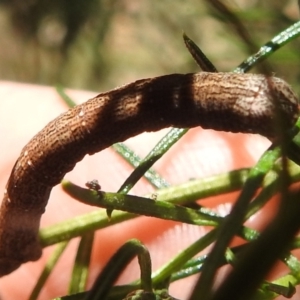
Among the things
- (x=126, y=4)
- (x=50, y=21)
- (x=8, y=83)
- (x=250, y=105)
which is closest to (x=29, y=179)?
(x=250, y=105)

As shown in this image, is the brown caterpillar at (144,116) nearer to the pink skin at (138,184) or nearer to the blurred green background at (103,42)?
the pink skin at (138,184)

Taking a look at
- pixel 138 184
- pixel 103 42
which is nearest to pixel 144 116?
pixel 138 184

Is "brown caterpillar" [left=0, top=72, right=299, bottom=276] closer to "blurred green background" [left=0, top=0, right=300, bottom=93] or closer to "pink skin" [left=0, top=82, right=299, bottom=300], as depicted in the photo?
"pink skin" [left=0, top=82, right=299, bottom=300]

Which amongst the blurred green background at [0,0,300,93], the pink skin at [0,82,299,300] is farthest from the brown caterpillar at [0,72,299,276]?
the blurred green background at [0,0,300,93]

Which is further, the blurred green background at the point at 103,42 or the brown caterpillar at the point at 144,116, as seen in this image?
the blurred green background at the point at 103,42

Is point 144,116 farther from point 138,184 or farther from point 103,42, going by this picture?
point 103,42

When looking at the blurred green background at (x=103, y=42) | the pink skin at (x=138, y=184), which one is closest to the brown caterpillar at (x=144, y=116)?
the pink skin at (x=138, y=184)
